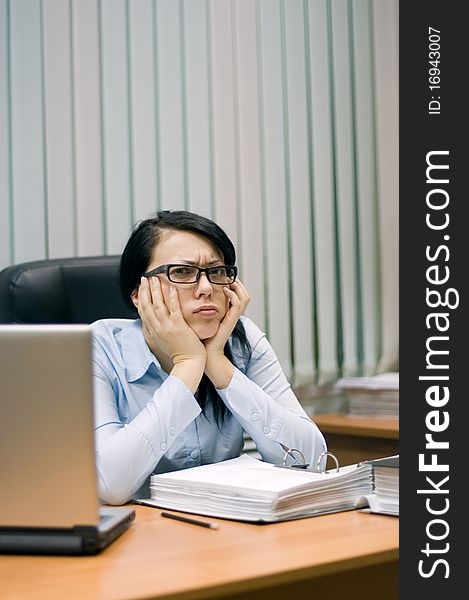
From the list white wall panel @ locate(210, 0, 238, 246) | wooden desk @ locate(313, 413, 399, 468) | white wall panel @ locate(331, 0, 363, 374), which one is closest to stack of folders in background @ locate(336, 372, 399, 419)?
wooden desk @ locate(313, 413, 399, 468)

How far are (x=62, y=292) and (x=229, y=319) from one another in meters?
0.46

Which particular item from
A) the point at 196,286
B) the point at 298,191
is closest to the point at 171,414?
the point at 196,286

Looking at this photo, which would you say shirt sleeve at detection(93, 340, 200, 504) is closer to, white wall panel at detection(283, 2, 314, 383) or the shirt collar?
the shirt collar

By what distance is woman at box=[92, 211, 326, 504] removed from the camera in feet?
5.64

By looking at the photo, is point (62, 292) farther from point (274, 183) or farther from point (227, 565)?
point (227, 565)

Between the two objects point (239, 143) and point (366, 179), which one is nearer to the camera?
point (239, 143)

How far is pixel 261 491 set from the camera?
1.27m

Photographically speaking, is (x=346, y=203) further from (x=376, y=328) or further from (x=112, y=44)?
(x=112, y=44)

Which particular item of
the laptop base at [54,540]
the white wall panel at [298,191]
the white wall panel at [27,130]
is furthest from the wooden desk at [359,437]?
the laptop base at [54,540]

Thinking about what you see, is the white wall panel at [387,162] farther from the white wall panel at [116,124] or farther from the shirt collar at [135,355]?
the shirt collar at [135,355]

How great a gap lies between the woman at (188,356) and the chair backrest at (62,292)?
18 cm

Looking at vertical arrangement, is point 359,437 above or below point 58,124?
below

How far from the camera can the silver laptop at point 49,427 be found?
41.4 inches

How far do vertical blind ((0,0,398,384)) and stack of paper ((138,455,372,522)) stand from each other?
1130 mm
